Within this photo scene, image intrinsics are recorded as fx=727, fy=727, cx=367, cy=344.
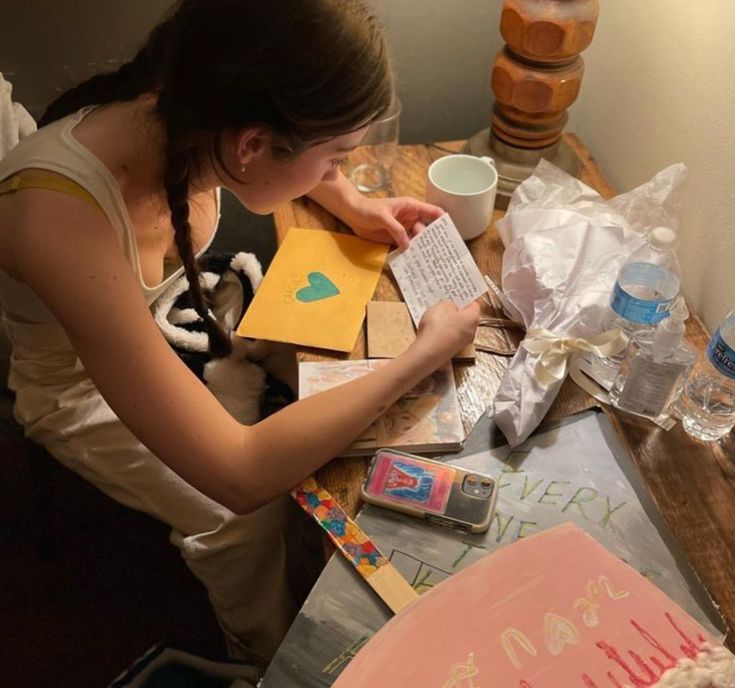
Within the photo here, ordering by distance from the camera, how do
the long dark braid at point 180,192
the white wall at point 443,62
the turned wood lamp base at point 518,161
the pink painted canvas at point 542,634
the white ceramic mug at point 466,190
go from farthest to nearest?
the white wall at point 443,62 → the turned wood lamp base at point 518,161 → the white ceramic mug at point 466,190 → the long dark braid at point 180,192 → the pink painted canvas at point 542,634

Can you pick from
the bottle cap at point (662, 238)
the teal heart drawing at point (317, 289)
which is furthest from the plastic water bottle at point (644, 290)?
the teal heart drawing at point (317, 289)

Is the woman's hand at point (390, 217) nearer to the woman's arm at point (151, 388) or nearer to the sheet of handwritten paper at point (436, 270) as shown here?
the sheet of handwritten paper at point (436, 270)

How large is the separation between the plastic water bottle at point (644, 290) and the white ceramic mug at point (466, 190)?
0.22m

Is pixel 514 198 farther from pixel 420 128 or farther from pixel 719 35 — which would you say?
pixel 420 128

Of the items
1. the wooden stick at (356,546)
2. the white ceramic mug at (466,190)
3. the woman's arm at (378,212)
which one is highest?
the white ceramic mug at (466,190)

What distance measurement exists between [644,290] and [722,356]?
0.52 feet

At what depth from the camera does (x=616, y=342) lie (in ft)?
2.75

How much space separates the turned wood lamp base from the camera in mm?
1135

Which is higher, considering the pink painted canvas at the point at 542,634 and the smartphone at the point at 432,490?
the pink painted canvas at the point at 542,634

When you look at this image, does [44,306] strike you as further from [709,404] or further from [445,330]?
[709,404]

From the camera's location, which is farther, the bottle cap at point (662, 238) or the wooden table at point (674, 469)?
the bottle cap at point (662, 238)

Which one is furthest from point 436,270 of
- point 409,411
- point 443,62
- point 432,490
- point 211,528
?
point 443,62

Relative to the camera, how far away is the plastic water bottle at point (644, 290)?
0.84m

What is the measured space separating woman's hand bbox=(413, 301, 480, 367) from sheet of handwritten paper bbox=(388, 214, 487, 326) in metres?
0.04
